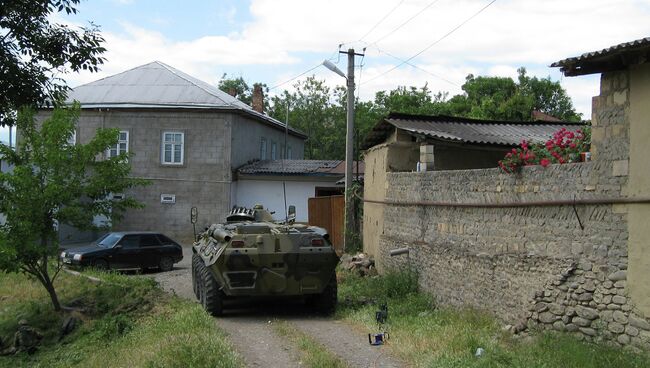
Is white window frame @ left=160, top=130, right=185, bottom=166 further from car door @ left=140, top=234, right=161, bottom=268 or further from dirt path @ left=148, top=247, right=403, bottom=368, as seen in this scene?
dirt path @ left=148, top=247, right=403, bottom=368

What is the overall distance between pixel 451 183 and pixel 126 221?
791 inches

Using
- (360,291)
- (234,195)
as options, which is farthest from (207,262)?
(234,195)

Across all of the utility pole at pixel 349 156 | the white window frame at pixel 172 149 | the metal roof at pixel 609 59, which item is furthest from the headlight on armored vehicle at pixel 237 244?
the white window frame at pixel 172 149

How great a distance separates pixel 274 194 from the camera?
94.3 ft

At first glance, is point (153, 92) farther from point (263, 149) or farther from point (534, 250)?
point (534, 250)

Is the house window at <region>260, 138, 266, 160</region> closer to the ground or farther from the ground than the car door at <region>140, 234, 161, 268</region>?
farther from the ground

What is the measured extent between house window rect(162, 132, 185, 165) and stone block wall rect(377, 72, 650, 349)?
1763 cm

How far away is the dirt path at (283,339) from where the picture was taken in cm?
837

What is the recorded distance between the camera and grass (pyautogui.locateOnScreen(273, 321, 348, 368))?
7.88 metres

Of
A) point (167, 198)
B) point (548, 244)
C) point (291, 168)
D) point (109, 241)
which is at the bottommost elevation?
point (109, 241)

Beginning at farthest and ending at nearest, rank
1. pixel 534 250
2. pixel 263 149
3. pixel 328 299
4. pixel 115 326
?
pixel 263 149
pixel 115 326
pixel 328 299
pixel 534 250

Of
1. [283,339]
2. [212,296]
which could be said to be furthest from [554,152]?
[212,296]

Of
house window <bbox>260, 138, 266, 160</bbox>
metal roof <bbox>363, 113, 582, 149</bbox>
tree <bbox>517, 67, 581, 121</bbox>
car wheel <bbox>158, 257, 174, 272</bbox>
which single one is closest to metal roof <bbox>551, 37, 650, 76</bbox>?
metal roof <bbox>363, 113, 582, 149</bbox>

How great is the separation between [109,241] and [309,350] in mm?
12324
